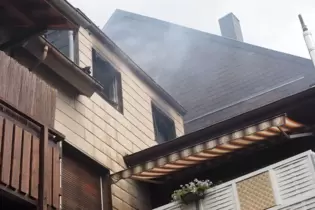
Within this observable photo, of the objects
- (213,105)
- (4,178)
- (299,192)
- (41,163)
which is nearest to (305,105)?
(299,192)

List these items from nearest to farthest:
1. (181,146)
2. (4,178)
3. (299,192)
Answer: (4,178) < (299,192) < (181,146)

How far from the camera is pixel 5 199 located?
7230 millimetres

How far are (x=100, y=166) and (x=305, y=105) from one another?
4.37 meters

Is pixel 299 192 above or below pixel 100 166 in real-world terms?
below

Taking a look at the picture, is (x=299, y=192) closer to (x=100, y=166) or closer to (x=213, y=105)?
(x=100, y=166)

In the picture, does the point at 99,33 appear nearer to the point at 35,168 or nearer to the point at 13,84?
the point at 13,84

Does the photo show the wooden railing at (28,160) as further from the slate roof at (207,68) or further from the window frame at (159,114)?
the slate roof at (207,68)

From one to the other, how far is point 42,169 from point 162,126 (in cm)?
917

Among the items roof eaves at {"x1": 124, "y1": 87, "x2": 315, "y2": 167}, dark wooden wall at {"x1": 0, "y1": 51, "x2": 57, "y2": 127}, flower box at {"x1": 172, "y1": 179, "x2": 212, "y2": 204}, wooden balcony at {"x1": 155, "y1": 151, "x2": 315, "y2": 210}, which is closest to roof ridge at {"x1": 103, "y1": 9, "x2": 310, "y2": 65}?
roof eaves at {"x1": 124, "y1": 87, "x2": 315, "y2": 167}

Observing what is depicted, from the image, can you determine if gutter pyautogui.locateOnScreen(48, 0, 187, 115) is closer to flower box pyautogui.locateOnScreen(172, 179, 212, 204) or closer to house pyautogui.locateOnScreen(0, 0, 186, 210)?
house pyautogui.locateOnScreen(0, 0, 186, 210)

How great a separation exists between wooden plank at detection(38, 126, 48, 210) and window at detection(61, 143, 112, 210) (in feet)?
9.08

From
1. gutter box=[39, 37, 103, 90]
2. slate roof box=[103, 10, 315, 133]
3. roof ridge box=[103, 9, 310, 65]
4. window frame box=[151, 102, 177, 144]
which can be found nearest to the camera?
gutter box=[39, 37, 103, 90]

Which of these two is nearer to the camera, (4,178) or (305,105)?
(4,178)

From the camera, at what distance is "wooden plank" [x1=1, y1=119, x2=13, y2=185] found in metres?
7.01
